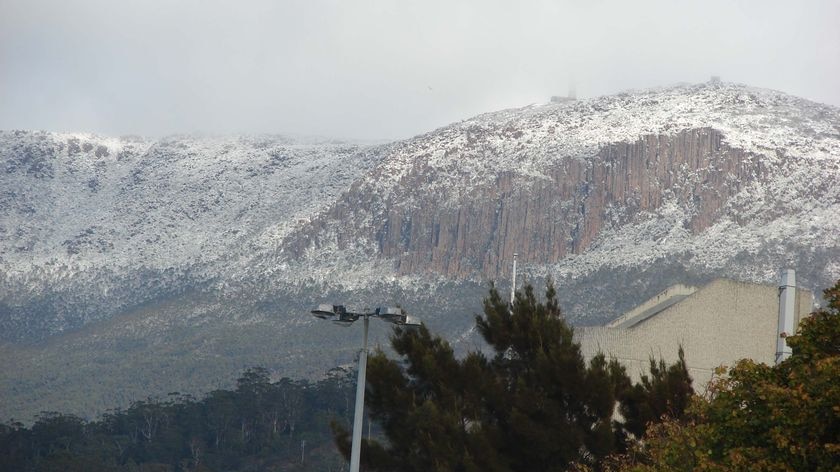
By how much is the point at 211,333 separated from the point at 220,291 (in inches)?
682

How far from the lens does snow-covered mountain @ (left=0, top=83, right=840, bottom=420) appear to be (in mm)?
136125

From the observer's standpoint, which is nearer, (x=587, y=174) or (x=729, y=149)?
(x=729, y=149)

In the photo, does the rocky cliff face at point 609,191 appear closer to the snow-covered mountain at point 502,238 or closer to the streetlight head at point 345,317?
the snow-covered mountain at point 502,238

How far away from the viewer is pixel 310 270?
169500mm

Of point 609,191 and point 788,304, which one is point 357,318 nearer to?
point 788,304

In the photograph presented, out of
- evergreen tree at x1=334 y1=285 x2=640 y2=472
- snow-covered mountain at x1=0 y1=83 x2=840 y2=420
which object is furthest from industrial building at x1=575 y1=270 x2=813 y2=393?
snow-covered mountain at x1=0 y1=83 x2=840 y2=420

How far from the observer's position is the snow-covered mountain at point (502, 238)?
5359 inches

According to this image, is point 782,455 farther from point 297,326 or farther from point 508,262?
point 508,262

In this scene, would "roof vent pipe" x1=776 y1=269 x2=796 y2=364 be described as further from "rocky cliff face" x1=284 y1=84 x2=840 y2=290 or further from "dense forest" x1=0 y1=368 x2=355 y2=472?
"rocky cliff face" x1=284 y1=84 x2=840 y2=290

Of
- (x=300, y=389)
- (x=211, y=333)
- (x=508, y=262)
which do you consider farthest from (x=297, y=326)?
(x=508, y=262)

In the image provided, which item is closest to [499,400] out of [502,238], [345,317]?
[345,317]

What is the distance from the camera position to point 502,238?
182 metres

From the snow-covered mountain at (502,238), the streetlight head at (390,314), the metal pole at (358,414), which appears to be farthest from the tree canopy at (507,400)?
the snow-covered mountain at (502,238)

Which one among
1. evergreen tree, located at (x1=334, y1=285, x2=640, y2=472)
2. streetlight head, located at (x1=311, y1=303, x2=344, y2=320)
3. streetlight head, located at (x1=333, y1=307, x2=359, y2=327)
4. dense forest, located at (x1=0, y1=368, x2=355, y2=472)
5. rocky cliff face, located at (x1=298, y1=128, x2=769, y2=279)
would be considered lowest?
dense forest, located at (x1=0, y1=368, x2=355, y2=472)
